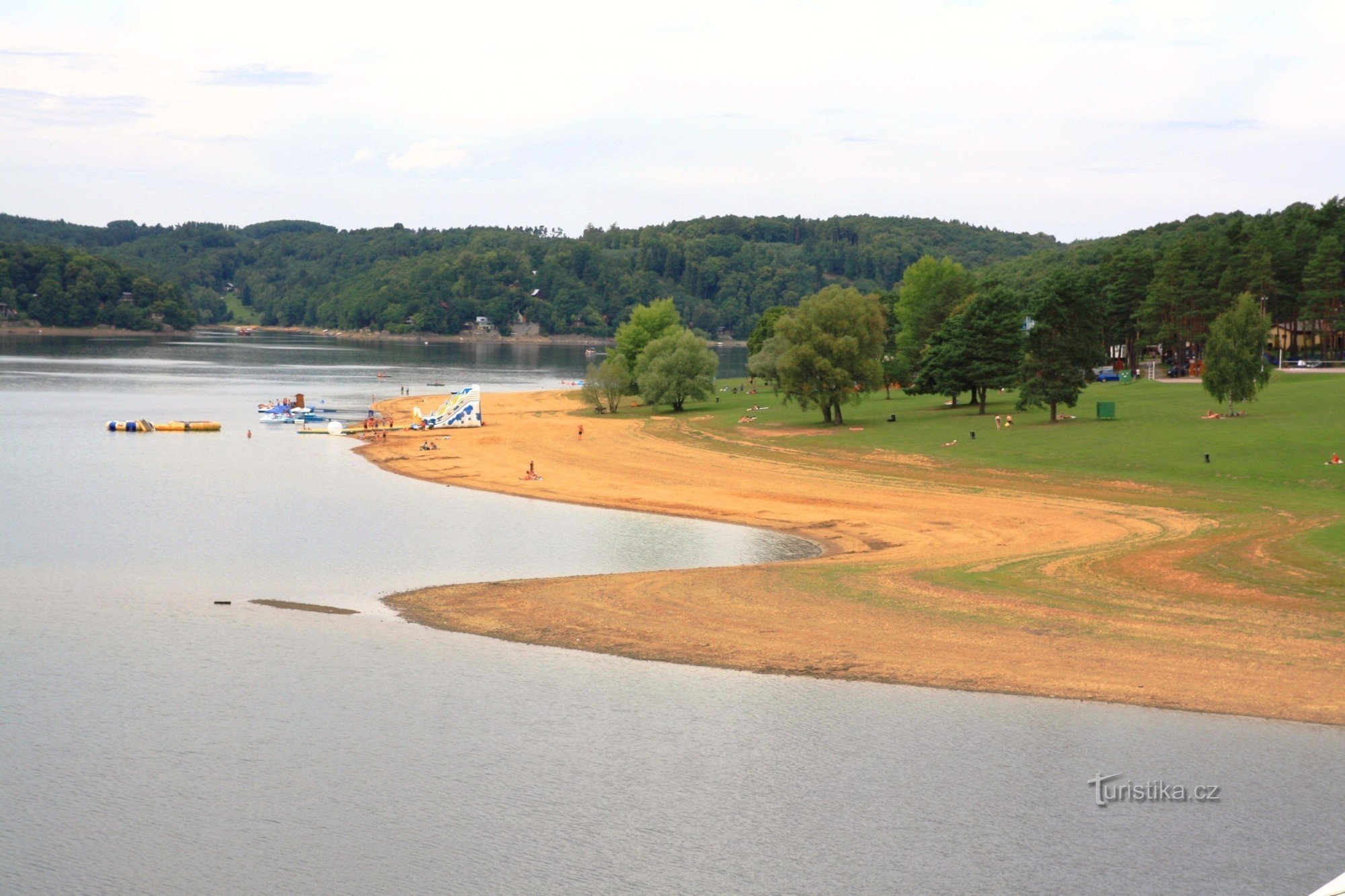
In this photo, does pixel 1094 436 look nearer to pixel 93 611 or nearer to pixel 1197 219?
pixel 93 611

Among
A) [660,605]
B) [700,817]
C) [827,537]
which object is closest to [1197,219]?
[827,537]

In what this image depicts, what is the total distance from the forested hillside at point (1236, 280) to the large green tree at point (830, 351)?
71.9ft

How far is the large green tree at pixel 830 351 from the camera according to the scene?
79250 mm

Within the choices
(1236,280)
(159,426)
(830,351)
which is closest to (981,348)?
(830,351)

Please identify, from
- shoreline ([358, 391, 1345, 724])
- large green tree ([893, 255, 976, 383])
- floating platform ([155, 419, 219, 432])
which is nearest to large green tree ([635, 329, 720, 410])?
large green tree ([893, 255, 976, 383])

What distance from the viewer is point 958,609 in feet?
99.3

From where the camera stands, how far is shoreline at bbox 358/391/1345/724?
982 inches

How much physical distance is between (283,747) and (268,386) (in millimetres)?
126085

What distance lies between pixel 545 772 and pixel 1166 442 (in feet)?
152

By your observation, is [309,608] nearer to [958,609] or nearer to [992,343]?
[958,609]

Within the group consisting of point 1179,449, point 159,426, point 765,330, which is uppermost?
point 765,330

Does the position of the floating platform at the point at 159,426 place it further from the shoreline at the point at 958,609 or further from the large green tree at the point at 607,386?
the shoreline at the point at 958,609

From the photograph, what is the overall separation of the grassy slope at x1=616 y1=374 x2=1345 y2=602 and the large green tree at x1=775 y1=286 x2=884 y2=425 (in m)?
2.38

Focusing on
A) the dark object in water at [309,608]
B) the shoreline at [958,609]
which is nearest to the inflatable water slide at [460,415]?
the shoreline at [958,609]
